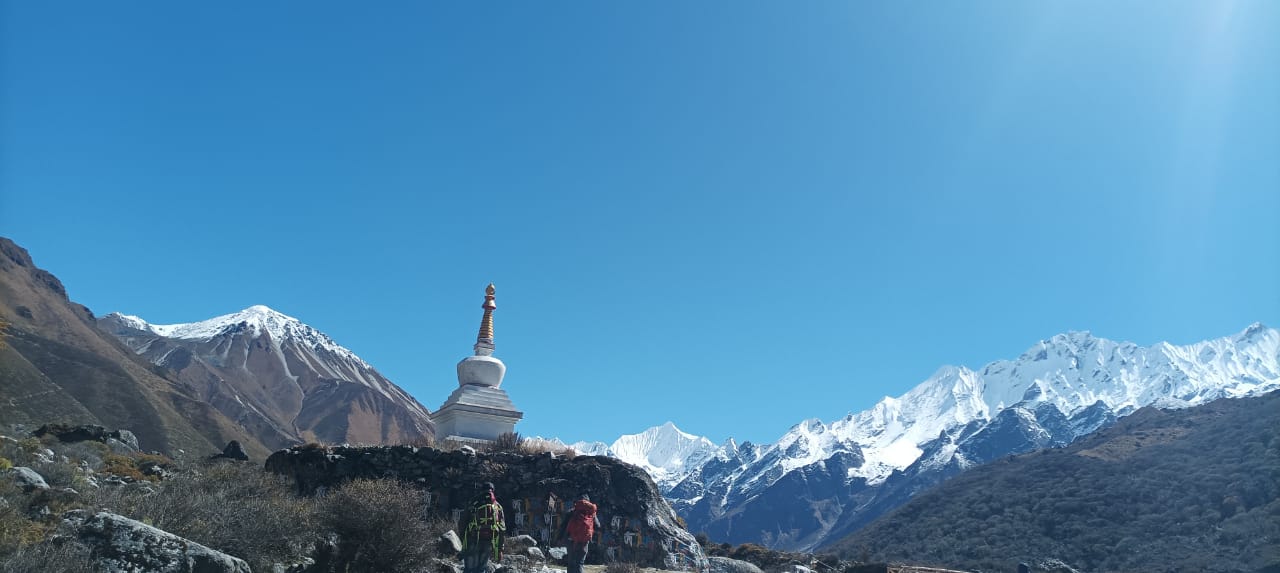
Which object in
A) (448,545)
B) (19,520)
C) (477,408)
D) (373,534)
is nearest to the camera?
(19,520)

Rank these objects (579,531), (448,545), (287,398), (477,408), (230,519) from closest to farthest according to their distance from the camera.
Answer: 1. (230,519)
2. (579,531)
3. (448,545)
4. (477,408)
5. (287,398)

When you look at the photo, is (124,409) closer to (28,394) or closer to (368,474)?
(28,394)

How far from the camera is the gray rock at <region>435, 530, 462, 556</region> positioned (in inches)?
631

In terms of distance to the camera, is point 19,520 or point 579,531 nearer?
point 19,520

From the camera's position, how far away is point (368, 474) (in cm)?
2134

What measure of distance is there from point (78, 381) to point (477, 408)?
2782 inches

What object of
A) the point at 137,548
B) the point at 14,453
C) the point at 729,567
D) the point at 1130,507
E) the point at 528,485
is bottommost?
the point at 137,548

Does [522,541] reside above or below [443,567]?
above

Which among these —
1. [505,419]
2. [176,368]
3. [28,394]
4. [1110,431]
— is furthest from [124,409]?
[1110,431]

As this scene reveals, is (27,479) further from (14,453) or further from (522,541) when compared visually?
(522,541)

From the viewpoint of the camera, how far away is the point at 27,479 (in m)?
14.9

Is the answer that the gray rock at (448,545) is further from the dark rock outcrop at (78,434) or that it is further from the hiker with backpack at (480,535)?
the dark rock outcrop at (78,434)

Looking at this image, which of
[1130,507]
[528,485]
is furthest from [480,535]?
[1130,507]

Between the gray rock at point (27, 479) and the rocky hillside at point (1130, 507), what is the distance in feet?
163
